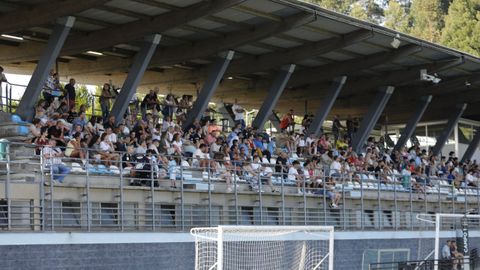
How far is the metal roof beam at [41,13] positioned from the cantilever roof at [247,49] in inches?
1.1

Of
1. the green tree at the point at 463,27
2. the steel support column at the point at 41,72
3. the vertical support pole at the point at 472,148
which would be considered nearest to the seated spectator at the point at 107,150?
the steel support column at the point at 41,72

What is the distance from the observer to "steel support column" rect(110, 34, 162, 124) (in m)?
27.1

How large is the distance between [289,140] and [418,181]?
533 cm

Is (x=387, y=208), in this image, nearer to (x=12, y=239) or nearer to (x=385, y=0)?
(x=12, y=239)

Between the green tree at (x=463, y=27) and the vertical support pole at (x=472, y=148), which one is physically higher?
the green tree at (x=463, y=27)

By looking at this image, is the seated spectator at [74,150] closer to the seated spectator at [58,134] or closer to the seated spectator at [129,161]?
the seated spectator at [58,134]

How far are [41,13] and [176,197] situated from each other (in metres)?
5.97

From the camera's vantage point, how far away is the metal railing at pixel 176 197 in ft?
62.9

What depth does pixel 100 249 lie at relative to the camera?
19500 millimetres

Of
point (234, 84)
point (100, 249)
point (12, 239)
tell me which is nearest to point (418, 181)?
point (234, 84)

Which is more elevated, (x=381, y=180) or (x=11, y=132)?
(x=11, y=132)

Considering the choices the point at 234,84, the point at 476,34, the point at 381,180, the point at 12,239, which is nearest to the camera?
the point at 12,239

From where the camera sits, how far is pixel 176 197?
900 inches

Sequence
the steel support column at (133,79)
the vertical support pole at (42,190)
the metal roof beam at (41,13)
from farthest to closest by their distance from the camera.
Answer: the steel support column at (133,79) → the metal roof beam at (41,13) → the vertical support pole at (42,190)
